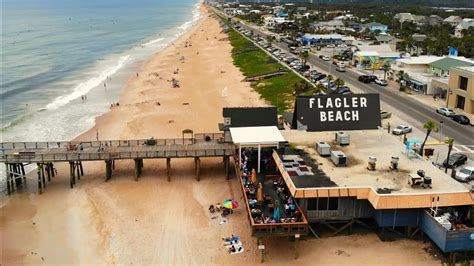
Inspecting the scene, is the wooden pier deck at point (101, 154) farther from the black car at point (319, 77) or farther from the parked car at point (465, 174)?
the black car at point (319, 77)

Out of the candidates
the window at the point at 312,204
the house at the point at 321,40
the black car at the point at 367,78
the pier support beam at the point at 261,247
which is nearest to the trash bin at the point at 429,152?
the window at the point at 312,204

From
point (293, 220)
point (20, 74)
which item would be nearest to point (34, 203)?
point (293, 220)

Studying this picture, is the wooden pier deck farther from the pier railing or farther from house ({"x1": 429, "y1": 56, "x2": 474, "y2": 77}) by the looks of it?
house ({"x1": 429, "y1": 56, "x2": 474, "y2": 77})

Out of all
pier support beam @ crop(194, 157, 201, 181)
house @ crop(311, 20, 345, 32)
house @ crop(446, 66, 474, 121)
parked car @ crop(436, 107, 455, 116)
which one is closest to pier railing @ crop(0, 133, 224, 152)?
pier support beam @ crop(194, 157, 201, 181)

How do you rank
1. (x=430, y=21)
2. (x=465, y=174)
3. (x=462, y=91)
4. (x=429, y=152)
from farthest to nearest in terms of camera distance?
(x=430, y=21)
(x=462, y=91)
(x=429, y=152)
(x=465, y=174)

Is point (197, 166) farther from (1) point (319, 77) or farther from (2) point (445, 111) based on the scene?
(1) point (319, 77)

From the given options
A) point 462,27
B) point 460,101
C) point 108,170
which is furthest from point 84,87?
point 462,27
